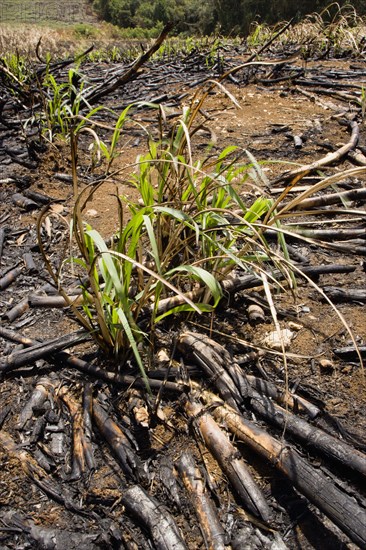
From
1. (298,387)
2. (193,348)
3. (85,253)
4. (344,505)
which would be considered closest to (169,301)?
(193,348)

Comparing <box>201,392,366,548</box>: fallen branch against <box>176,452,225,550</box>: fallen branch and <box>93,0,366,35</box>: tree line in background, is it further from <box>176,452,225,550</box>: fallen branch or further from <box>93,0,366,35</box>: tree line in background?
<box>93,0,366,35</box>: tree line in background

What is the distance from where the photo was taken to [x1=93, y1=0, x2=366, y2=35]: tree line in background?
24.1m

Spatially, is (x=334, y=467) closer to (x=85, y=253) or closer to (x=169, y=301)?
(x=169, y=301)

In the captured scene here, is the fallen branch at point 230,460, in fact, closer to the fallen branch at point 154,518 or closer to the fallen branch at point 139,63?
the fallen branch at point 154,518

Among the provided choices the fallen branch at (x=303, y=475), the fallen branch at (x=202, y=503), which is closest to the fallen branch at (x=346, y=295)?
the fallen branch at (x=303, y=475)

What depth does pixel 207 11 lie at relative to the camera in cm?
2805

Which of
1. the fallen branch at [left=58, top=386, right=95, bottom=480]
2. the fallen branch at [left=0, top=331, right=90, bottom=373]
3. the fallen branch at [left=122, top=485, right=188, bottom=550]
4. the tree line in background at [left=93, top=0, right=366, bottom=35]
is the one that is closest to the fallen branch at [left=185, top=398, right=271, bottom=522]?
the fallen branch at [left=122, top=485, right=188, bottom=550]

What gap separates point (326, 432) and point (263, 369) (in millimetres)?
259

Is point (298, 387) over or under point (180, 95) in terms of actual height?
under

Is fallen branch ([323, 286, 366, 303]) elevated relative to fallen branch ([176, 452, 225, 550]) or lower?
elevated

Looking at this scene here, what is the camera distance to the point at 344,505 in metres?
0.96

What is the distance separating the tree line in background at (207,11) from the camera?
2408cm

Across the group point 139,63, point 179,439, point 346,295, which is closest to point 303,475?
point 179,439

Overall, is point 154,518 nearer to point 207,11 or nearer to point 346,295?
point 346,295
